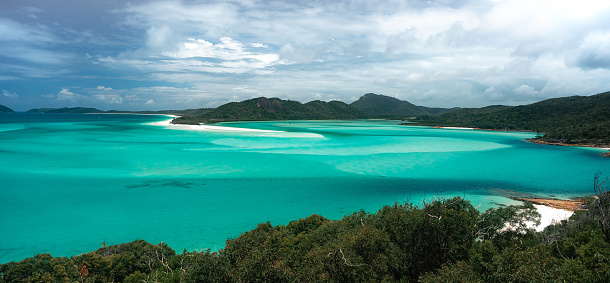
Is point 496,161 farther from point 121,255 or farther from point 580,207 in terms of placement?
point 121,255

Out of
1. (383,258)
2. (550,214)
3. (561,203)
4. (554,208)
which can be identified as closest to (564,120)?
(561,203)

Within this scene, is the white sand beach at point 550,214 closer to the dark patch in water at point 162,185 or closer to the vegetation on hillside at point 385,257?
the vegetation on hillside at point 385,257

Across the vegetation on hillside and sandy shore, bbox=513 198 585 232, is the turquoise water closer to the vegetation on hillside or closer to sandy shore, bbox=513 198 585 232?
sandy shore, bbox=513 198 585 232

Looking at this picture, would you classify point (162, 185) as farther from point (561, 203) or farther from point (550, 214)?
point (561, 203)

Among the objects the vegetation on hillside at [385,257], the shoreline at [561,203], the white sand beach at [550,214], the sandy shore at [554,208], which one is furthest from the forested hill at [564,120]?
the vegetation on hillside at [385,257]

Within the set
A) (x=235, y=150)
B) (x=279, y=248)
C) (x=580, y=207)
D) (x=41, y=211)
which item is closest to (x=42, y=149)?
(x=235, y=150)

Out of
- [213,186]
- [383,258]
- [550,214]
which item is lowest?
[213,186]
